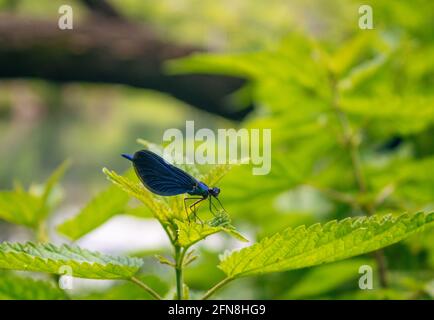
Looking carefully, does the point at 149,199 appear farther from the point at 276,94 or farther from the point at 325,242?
the point at 276,94

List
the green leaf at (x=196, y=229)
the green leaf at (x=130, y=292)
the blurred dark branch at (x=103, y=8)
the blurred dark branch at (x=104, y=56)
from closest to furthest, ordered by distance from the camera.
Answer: the green leaf at (x=196, y=229)
the green leaf at (x=130, y=292)
the blurred dark branch at (x=104, y=56)
the blurred dark branch at (x=103, y=8)

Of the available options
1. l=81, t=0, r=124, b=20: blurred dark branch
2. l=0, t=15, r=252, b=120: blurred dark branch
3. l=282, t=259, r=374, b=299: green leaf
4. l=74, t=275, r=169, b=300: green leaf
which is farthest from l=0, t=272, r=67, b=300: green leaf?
l=81, t=0, r=124, b=20: blurred dark branch

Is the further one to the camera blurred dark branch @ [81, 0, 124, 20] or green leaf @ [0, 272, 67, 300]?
blurred dark branch @ [81, 0, 124, 20]

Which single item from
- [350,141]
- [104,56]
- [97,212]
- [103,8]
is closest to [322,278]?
[350,141]

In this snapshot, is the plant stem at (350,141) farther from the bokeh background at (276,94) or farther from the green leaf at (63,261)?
the green leaf at (63,261)

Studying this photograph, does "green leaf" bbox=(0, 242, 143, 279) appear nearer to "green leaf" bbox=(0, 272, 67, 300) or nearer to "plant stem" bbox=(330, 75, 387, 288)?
"green leaf" bbox=(0, 272, 67, 300)

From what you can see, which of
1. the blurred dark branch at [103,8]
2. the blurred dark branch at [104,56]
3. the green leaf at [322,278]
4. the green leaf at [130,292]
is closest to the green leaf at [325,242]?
the green leaf at [130,292]
